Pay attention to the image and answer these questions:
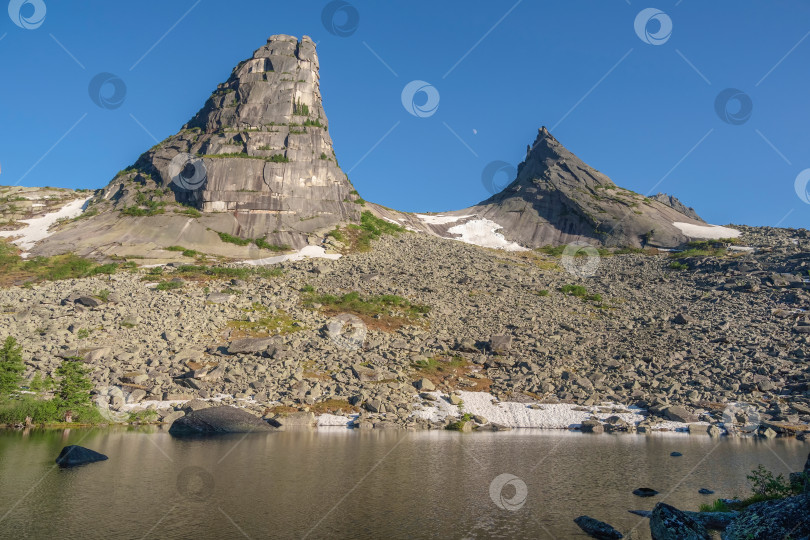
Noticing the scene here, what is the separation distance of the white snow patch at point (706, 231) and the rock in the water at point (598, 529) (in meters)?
83.0

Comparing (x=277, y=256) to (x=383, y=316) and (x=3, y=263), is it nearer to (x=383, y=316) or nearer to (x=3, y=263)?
(x=383, y=316)

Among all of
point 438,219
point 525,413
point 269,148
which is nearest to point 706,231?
point 438,219

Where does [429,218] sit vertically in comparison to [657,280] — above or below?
above

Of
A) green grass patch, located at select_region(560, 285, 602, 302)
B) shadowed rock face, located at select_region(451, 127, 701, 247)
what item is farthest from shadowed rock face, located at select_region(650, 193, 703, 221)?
green grass patch, located at select_region(560, 285, 602, 302)

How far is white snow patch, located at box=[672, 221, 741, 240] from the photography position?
85.6 meters

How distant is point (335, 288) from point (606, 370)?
1090 inches

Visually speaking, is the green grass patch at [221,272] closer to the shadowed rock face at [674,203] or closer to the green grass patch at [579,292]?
the green grass patch at [579,292]

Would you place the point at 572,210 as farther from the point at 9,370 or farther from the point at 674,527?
the point at 674,527

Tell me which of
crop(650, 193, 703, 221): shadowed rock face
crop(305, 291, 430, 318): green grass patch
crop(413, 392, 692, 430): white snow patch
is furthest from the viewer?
crop(650, 193, 703, 221): shadowed rock face

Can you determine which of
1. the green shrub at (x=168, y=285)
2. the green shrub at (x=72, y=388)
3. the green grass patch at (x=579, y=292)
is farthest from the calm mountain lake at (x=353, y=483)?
the green grass patch at (x=579, y=292)

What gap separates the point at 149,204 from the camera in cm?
7288

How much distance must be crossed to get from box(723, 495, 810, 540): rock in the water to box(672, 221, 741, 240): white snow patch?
83.1m

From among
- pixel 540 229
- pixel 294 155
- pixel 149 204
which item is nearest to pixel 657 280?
pixel 540 229

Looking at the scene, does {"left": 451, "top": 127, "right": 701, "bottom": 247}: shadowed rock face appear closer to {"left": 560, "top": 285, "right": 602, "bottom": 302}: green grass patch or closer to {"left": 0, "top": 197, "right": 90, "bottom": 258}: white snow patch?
{"left": 560, "top": 285, "right": 602, "bottom": 302}: green grass patch
